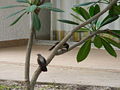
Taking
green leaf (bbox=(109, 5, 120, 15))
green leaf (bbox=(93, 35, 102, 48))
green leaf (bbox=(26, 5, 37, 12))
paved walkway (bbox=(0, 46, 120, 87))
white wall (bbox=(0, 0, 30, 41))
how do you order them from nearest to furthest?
green leaf (bbox=(26, 5, 37, 12)) → green leaf (bbox=(109, 5, 120, 15)) → green leaf (bbox=(93, 35, 102, 48)) → paved walkway (bbox=(0, 46, 120, 87)) → white wall (bbox=(0, 0, 30, 41))

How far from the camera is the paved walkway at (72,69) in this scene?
3324 millimetres

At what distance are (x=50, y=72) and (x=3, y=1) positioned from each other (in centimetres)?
280

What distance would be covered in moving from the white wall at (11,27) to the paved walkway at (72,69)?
2.70 ft

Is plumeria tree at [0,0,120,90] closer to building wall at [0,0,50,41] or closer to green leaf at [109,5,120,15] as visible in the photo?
green leaf at [109,5,120,15]

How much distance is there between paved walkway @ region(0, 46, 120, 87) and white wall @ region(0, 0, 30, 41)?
2.70 feet

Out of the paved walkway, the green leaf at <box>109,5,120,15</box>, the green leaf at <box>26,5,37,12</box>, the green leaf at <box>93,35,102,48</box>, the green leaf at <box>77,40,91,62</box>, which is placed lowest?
the paved walkway

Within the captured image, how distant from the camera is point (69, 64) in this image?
4.35 meters

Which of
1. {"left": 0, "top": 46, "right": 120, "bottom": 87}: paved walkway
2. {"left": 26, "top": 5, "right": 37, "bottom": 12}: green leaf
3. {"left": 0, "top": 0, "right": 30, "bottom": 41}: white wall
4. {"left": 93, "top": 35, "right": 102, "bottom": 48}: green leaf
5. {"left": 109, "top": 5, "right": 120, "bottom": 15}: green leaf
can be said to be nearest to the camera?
{"left": 26, "top": 5, "right": 37, "bottom": 12}: green leaf

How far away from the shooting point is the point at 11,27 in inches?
254

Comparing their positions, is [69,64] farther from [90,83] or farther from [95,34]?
[95,34]

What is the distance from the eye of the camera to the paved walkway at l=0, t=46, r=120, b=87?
10.9 feet

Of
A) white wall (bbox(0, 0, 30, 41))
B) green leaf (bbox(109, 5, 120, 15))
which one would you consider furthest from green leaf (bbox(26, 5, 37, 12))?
white wall (bbox(0, 0, 30, 41))

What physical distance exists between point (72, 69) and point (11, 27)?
268 cm

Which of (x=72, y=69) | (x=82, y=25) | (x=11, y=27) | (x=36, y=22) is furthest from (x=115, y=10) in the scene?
(x=11, y=27)
